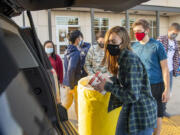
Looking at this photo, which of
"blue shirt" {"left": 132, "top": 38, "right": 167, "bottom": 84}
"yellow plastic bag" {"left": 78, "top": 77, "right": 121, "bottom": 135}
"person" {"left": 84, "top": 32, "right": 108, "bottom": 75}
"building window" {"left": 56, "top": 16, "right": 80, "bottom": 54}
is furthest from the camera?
"building window" {"left": 56, "top": 16, "right": 80, "bottom": 54}

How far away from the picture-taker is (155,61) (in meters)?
2.68

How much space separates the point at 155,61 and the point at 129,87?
117 cm

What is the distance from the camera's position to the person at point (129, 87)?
1699mm

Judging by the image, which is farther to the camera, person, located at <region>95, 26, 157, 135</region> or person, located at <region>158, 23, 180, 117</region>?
person, located at <region>158, 23, 180, 117</region>

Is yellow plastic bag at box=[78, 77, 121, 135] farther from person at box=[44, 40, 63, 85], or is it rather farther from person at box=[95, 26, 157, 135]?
person at box=[44, 40, 63, 85]

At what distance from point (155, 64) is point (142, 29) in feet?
1.76

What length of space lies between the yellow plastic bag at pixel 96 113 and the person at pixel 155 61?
0.74 metres

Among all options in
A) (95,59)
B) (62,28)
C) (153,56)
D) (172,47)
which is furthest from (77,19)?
(153,56)

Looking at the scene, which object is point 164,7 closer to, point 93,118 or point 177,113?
point 177,113

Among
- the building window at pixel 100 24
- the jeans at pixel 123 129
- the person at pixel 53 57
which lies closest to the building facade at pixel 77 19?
the building window at pixel 100 24

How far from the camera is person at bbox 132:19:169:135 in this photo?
264cm

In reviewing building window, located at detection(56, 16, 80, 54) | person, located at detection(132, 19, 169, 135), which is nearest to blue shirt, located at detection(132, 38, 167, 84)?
person, located at detection(132, 19, 169, 135)

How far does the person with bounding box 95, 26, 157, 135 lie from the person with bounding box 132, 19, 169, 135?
888mm

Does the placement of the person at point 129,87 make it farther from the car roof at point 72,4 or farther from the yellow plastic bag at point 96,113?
the yellow plastic bag at point 96,113
